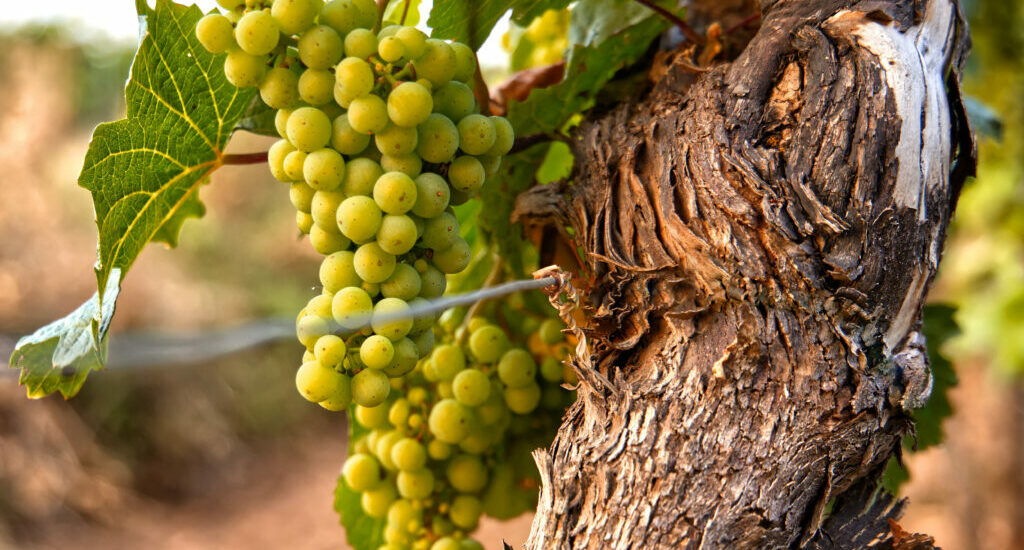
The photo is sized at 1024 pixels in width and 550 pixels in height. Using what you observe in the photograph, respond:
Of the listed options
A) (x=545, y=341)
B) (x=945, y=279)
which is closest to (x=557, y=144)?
(x=545, y=341)

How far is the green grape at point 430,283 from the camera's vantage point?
50cm

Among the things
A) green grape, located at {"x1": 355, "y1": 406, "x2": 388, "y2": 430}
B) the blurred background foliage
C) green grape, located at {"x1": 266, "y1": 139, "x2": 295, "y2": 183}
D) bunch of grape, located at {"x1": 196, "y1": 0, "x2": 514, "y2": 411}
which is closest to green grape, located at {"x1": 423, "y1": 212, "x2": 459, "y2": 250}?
bunch of grape, located at {"x1": 196, "y1": 0, "x2": 514, "y2": 411}

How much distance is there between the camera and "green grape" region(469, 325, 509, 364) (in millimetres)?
633

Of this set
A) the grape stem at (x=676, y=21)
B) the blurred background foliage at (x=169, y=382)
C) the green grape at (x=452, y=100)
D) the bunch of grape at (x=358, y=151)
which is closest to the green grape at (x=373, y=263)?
the bunch of grape at (x=358, y=151)

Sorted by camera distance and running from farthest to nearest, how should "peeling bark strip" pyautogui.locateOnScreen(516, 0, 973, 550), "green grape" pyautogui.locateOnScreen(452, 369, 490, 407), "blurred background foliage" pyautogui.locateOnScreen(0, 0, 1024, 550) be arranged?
"blurred background foliage" pyautogui.locateOnScreen(0, 0, 1024, 550) < "green grape" pyautogui.locateOnScreen(452, 369, 490, 407) < "peeling bark strip" pyautogui.locateOnScreen(516, 0, 973, 550)

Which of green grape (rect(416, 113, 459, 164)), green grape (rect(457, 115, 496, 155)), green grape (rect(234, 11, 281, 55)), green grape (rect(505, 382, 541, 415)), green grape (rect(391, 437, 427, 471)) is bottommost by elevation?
green grape (rect(391, 437, 427, 471))

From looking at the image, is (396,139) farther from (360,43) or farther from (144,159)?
(144,159)

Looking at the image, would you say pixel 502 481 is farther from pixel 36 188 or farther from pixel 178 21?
pixel 36 188

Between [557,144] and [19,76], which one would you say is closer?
[557,144]

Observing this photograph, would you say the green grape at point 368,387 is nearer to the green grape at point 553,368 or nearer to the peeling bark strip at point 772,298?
the peeling bark strip at point 772,298

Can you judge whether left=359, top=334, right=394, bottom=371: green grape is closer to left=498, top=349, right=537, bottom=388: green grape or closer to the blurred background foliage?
left=498, top=349, right=537, bottom=388: green grape

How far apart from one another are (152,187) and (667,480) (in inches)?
17.0

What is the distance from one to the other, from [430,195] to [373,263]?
0.19 feet

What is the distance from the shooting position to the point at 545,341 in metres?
0.67
